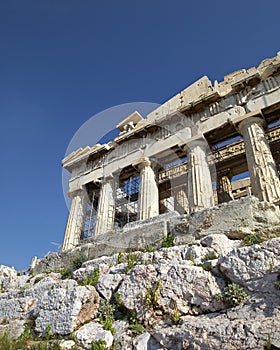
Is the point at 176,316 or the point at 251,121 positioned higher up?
the point at 251,121

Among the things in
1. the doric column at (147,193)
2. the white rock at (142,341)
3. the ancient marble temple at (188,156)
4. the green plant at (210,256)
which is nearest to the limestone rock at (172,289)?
the white rock at (142,341)

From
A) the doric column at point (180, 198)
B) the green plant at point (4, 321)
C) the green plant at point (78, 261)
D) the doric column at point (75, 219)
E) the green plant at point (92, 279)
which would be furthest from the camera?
the doric column at point (180, 198)

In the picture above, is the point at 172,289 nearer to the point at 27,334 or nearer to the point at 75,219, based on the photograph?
the point at 27,334

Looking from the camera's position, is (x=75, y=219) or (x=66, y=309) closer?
(x=66, y=309)

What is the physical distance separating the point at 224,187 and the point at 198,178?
4.76 meters

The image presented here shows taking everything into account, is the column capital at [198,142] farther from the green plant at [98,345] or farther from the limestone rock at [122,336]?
the green plant at [98,345]

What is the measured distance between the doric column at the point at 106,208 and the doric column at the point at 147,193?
2499 mm

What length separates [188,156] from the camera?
16203 mm

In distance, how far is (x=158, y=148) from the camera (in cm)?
1797

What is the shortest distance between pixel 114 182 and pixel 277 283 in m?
15.2

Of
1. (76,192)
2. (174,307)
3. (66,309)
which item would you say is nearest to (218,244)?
(174,307)

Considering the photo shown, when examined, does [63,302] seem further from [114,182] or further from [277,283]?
[114,182]

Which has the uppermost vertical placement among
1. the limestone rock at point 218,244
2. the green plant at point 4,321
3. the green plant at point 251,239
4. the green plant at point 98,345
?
the green plant at point 251,239

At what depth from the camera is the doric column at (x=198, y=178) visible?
1409cm
